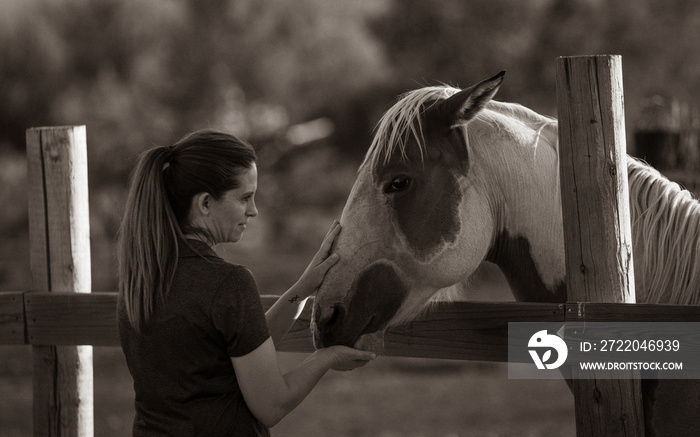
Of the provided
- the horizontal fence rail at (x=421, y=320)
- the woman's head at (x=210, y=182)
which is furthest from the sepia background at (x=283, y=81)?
the woman's head at (x=210, y=182)

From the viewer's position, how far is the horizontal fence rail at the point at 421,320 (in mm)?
2166

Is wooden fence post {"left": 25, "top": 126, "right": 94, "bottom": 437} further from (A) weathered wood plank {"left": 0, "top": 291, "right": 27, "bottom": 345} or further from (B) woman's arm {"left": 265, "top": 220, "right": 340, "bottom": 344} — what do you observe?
(B) woman's arm {"left": 265, "top": 220, "right": 340, "bottom": 344}

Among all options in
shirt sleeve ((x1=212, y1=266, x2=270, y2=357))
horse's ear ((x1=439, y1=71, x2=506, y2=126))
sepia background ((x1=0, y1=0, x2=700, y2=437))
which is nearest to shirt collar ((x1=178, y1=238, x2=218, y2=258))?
shirt sleeve ((x1=212, y1=266, x2=270, y2=357))

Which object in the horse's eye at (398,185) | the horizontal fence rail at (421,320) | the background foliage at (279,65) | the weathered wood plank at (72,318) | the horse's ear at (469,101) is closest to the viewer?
the horizontal fence rail at (421,320)

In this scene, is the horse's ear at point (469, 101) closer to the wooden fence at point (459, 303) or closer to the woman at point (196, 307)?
the wooden fence at point (459, 303)

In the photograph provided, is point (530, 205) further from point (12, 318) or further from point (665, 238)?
point (12, 318)

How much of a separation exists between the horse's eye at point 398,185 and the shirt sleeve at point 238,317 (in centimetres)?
66

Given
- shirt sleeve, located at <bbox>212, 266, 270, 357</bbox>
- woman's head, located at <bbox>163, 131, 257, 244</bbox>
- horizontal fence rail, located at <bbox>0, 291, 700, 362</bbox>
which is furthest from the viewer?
horizontal fence rail, located at <bbox>0, 291, 700, 362</bbox>

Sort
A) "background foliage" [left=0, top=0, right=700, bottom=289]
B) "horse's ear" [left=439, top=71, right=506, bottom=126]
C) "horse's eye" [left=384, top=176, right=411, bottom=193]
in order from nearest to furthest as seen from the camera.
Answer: "horse's ear" [left=439, top=71, right=506, bottom=126]
"horse's eye" [left=384, top=176, right=411, bottom=193]
"background foliage" [left=0, top=0, right=700, bottom=289]

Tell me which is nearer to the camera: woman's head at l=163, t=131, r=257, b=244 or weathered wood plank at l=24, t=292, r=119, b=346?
woman's head at l=163, t=131, r=257, b=244

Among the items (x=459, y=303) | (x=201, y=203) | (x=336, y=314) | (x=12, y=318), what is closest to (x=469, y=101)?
(x=459, y=303)

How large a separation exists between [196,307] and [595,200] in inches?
44.9

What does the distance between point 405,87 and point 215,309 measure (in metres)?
14.7

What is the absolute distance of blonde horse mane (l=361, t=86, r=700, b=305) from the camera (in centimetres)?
238
